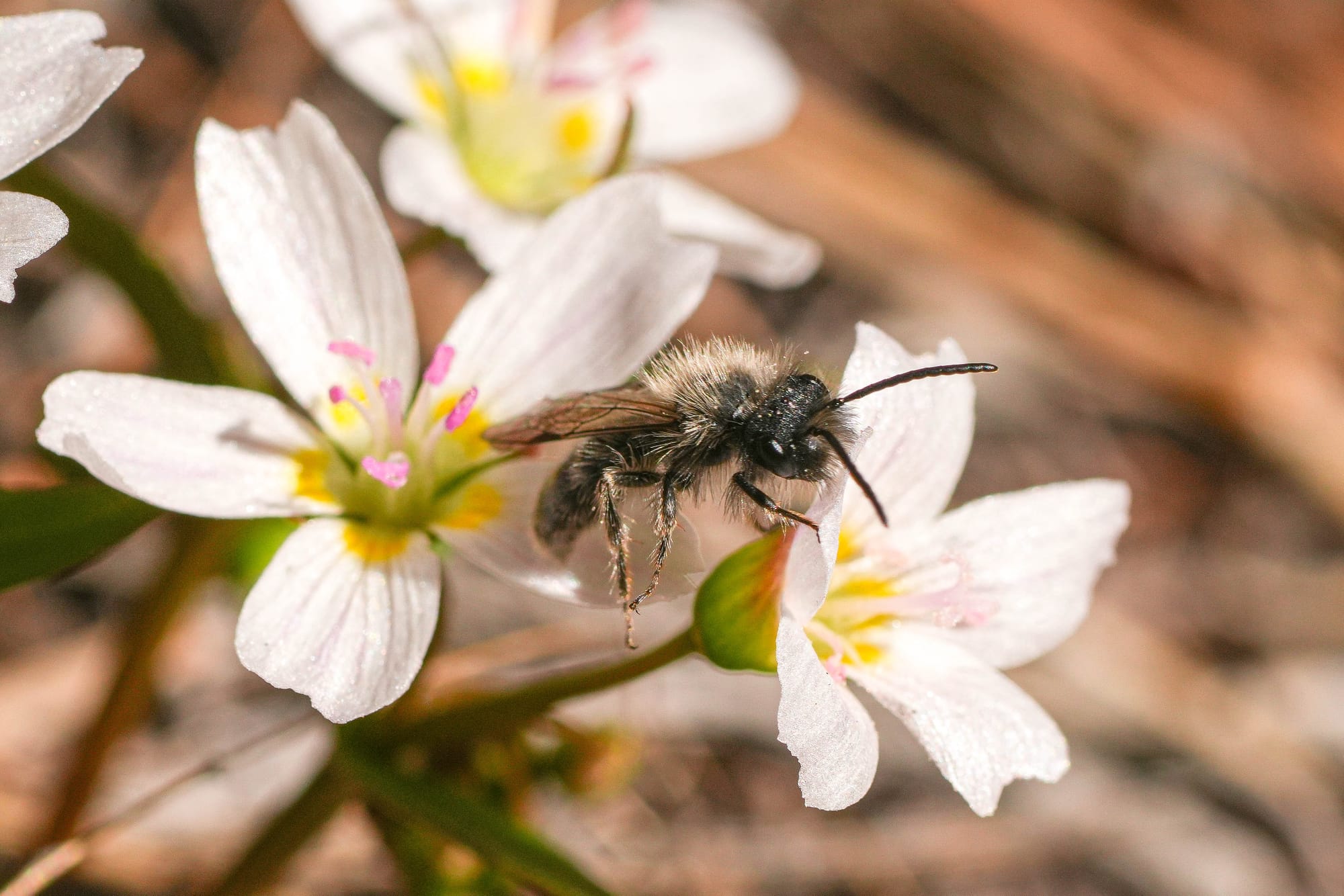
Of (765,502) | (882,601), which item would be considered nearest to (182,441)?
(765,502)

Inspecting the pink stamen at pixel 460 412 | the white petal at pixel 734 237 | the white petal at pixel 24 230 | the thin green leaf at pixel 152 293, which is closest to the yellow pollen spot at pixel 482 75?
the white petal at pixel 734 237

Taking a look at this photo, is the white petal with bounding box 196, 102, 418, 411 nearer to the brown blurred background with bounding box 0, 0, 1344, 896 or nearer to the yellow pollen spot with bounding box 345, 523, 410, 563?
the yellow pollen spot with bounding box 345, 523, 410, 563

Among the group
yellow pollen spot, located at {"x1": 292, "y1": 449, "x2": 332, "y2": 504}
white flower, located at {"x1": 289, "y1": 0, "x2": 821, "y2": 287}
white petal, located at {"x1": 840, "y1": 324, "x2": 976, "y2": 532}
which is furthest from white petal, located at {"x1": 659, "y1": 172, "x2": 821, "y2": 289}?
yellow pollen spot, located at {"x1": 292, "y1": 449, "x2": 332, "y2": 504}

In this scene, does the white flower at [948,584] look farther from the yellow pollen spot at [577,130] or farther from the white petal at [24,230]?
the yellow pollen spot at [577,130]

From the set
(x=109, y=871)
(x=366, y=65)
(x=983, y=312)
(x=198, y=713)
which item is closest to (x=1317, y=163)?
(x=983, y=312)

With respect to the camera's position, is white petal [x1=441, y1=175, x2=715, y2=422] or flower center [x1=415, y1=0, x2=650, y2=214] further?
flower center [x1=415, y1=0, x2=650, y2=214]

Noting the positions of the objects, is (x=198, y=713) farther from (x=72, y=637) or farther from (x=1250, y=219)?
(x=1250, y=219)
